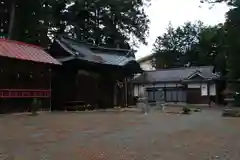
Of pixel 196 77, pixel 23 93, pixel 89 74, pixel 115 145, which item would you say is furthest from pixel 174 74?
pixel 115 145

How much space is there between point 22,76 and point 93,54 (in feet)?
30.1

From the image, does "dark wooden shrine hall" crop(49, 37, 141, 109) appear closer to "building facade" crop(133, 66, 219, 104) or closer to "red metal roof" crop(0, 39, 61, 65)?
"red metal roof" crop(0, 39, 61, 65)

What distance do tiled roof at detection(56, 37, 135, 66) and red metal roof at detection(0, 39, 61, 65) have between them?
3.16 meters

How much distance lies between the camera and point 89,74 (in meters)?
27.9

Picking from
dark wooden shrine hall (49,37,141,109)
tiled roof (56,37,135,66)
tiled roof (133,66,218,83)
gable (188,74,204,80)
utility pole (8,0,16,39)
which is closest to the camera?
dark wooden shrine hall (49,37,141,109)

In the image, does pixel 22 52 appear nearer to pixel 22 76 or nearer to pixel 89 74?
pixel 22 76

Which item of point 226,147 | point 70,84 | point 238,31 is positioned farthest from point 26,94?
point 238,31

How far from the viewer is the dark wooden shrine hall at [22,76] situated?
19.5 meters

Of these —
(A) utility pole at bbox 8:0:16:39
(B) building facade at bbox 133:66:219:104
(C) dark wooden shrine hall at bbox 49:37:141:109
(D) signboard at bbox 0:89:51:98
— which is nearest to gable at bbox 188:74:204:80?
(B) building facade at bbox 133:66:219:104

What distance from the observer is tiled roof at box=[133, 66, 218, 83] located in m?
47.4

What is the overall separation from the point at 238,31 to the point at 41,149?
26.0 meters

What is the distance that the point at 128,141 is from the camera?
952 centimetres

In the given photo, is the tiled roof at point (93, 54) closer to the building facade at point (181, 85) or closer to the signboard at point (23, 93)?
the signboard at point (23, 93)

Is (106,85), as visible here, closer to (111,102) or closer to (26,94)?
(111,102)
